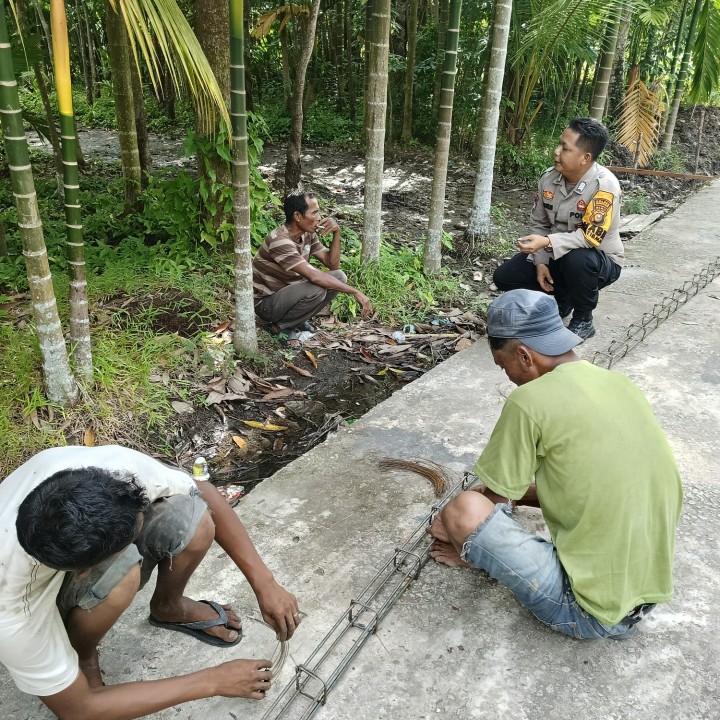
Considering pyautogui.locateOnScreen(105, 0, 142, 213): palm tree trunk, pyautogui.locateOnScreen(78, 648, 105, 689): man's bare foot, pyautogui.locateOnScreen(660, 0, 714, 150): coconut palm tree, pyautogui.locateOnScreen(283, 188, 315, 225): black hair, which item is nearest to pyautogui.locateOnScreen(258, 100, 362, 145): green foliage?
pyautogui.locateOnScreen(660, 0, 714, 150): coconut palm tree

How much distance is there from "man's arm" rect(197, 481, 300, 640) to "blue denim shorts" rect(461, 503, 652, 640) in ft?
2.05

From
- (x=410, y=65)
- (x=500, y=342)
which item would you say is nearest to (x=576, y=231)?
(x=500, y=342)

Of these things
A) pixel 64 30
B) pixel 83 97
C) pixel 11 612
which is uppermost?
pixel 64 30

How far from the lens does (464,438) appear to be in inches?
138

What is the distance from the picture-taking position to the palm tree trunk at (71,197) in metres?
2.85

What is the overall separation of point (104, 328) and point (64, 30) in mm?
1923

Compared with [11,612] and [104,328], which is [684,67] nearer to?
[104,328]

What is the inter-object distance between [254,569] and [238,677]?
1.08 ft

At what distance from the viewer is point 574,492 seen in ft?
6.62

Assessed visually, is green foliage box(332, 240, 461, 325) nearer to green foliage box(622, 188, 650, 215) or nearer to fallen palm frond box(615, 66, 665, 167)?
green foliage box(622, 188, 650, 215)

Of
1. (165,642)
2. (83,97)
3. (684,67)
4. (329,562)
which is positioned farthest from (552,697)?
(83,97)

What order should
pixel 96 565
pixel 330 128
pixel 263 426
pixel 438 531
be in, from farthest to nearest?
pixel 330 128 < pixel 263 426 < pixel 438 531 < pixel 96 565

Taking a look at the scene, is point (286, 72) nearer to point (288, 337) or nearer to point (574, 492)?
point (288, 337)

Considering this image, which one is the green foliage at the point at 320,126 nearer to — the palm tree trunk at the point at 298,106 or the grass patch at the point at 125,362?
the palm tree trunk at the point at 298,106
